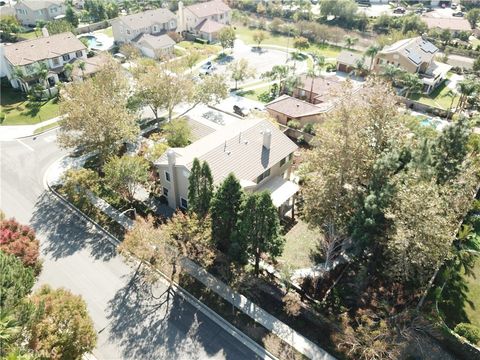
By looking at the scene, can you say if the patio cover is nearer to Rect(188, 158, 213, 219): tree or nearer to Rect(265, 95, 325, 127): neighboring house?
Rect(188, 158, 213, 219): tree

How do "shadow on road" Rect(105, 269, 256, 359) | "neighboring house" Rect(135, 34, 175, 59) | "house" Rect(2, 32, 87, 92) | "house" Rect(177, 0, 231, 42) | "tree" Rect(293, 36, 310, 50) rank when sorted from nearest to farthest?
1. "shadow on road" Rect(105, 269, 256, 359)
2. "house" Rect(2, 32, 87, 92)
3. "neighboring house" Rect(135, 34, 175, 59)
4. "tree" Rect(293, 36, 310, 50)
5. "house" Rect(177, 0, 231, 42)

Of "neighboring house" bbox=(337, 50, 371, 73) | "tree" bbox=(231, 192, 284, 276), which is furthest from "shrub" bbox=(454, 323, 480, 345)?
"neighboring house" bbox=(337, 50, 371, 73)

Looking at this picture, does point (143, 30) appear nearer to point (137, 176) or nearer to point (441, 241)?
point (137, 176)

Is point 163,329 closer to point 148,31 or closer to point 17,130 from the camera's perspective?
point 17,130

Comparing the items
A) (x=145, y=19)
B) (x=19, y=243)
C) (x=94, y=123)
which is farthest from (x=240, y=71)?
(x=19, y=243)

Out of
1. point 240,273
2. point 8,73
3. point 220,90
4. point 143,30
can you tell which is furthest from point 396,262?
point 143,30

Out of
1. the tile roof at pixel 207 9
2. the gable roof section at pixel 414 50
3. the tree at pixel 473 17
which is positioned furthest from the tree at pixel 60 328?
the tree at pixel 473 17

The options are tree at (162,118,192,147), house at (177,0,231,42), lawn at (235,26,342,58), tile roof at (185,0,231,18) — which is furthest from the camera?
tile roof at (185,0,231,18)
